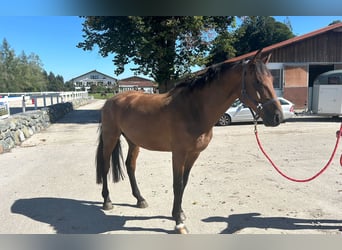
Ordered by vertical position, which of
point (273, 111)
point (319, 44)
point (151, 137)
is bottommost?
point (151, 137)

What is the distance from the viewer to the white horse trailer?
43.9 ft

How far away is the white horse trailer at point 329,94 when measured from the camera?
43.9ft

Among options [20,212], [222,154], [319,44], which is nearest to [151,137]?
[20,212]

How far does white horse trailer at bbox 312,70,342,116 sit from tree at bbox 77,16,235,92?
6.31m

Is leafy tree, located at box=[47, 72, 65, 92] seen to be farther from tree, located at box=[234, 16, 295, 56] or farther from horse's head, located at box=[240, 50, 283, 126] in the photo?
horse's head, located at box=[240, 50, 283, 126]

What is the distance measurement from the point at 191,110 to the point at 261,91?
78 cm

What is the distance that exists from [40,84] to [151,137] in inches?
2449

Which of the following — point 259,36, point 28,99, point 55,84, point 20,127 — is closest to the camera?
point 20,127

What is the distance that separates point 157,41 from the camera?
50.0ft

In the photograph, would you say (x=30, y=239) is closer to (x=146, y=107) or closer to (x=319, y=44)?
(x=146, y=107)

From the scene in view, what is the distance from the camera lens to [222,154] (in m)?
7.12

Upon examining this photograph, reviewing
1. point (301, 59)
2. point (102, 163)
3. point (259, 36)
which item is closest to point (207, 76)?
point (102, 163)

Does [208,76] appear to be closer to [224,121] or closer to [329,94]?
[224,121]

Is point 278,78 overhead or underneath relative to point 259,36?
underneath
